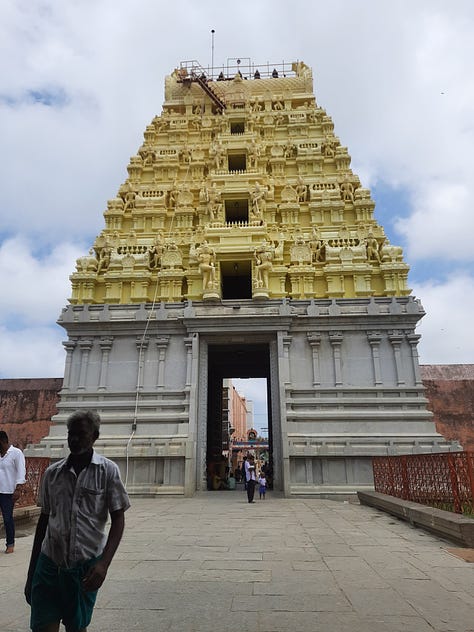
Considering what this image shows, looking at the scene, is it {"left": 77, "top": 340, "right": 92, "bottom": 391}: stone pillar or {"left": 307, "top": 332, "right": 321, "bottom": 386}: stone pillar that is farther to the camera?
{"left": 77, "top": 340, "right": 92, "bottom": 391}: stone pillar

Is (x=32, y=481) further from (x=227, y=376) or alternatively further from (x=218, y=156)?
(x=218, y=156)

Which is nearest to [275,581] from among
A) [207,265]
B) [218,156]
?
[207,265]

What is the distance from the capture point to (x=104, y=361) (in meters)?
19.9

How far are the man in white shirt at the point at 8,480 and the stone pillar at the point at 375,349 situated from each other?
48.7 feet

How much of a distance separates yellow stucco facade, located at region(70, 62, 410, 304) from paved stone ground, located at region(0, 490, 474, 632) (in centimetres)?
1260

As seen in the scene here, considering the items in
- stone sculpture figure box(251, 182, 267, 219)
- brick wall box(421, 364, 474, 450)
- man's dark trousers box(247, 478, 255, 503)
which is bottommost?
man's dark trousers box(247, 478, 255, 503)

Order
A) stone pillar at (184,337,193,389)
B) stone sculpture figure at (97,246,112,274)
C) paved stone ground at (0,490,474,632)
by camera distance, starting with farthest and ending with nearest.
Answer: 1. stone sculpture figure at (97,246,112,274)
2. stone pillar at (184,337,193,389)
3. paved stone ground at (0,490,474,632)

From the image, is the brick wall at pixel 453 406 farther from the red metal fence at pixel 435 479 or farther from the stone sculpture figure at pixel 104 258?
the stone sculpture figure at pixel 104 258

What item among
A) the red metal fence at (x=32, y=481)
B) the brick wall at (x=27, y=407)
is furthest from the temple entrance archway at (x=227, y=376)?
the brick wall at (x=27, y=407)

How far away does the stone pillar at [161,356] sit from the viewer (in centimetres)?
1931

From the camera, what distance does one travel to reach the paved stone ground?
4.27 m

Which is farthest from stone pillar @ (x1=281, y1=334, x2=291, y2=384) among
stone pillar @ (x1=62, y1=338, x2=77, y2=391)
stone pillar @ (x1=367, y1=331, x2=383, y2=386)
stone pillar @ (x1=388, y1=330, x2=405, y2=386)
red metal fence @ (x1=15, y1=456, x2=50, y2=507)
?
red metal fence @ (x1=15, y1=456, x2=50, y2=507)

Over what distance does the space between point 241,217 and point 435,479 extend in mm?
19568

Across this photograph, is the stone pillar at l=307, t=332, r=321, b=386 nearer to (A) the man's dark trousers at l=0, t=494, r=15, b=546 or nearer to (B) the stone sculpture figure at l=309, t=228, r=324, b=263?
(B) the stone sculpture figure at l=309, t=228, r=324, b=263
